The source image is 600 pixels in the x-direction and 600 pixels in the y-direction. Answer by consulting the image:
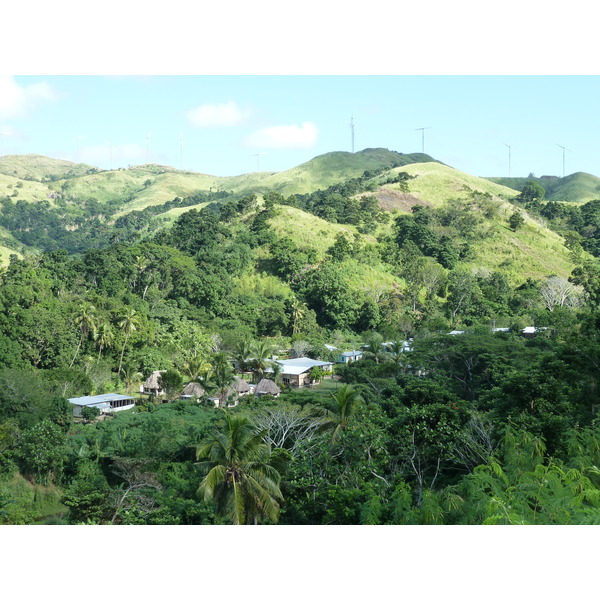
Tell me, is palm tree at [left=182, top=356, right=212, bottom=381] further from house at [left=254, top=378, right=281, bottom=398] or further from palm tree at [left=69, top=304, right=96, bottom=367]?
palm tree at [left=69, top=304, right=96, bottom=367]

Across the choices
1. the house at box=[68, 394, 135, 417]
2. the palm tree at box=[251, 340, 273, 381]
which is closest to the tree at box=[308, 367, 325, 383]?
the palm tree at box=[251, 340, 273, 381]

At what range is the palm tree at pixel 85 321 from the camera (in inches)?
1083

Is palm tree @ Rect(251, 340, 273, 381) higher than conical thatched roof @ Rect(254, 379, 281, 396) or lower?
higher

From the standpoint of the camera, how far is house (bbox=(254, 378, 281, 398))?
25375 mm

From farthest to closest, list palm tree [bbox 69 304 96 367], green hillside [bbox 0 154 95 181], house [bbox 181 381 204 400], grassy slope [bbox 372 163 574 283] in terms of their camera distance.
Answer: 1. green hillside [bbox 0 154 95 181]
2. grassy slope [bbox 372 163 574 283]
3. palm tree [bbox 69 304 96 367]
4. house [bbox 181 381 204 400]

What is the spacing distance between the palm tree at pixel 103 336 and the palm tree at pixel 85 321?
317mm

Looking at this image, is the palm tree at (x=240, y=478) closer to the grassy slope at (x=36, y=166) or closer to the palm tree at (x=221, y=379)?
the palm tree at (x=221, y=379)

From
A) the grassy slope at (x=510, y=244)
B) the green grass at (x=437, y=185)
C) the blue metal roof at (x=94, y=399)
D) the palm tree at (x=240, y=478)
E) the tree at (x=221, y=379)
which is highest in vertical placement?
the green grass at (x=437, y=185)

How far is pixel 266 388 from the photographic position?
2548cm

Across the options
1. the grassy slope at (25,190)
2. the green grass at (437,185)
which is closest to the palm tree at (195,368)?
the green grass at (437,185)

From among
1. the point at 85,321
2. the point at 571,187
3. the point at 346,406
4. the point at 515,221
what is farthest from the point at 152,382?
the point at 571,187

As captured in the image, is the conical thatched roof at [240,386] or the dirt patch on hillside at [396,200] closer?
the conical thatched roof at [240,386]

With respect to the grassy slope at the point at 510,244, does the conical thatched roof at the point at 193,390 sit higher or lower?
lower

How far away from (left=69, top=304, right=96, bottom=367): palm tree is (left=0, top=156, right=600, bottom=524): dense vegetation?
0.32 ft
